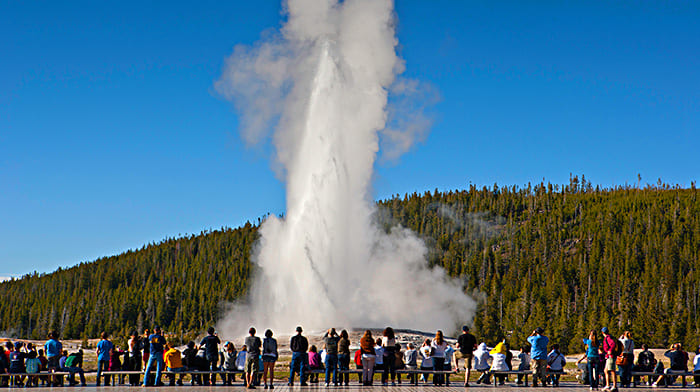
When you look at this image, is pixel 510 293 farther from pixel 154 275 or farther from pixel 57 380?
pixel 57 380

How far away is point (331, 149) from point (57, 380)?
35.0 meters

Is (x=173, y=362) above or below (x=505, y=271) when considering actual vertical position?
below

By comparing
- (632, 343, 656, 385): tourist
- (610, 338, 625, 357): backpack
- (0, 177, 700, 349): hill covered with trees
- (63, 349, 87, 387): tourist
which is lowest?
(63, 349, 87, 387): tourist

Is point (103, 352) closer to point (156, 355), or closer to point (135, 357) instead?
point (135, 357)

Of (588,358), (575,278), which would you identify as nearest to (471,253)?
(575,278)

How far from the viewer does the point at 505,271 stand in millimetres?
143500

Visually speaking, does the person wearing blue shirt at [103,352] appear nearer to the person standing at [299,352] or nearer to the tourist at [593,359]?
the person standing at [299,352]

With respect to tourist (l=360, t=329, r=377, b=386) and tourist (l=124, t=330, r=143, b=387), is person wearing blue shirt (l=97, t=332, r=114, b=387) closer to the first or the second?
tourist (l=124, t=330, r=143, b=387)

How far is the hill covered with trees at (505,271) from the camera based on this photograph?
101 m

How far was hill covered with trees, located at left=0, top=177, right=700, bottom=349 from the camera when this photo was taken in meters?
101

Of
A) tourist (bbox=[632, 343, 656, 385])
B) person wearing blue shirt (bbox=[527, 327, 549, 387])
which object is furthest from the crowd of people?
tourist (bbox=[632, 343, 656, 385])

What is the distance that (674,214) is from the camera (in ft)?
497

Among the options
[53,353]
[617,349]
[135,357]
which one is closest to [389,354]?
[617,349]

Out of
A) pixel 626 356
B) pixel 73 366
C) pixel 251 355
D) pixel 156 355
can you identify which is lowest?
pixel 73 366
